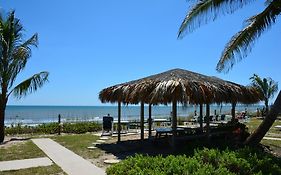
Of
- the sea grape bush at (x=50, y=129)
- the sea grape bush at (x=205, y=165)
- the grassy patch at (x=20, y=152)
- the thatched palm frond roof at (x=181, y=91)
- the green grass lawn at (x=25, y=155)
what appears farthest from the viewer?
the sea grape bush at (x=50, y=129)

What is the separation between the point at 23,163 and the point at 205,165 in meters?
5.55

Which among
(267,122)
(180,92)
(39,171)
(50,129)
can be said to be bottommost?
(39,171)

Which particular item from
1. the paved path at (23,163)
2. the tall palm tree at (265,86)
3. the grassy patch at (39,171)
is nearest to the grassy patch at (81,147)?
the paved path at (23,163)

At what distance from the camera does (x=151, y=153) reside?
35.7ft

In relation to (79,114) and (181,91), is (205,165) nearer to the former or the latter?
(181,91)

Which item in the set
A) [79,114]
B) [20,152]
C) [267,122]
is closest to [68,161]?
[20,152]

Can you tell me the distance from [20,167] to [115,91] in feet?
15.7

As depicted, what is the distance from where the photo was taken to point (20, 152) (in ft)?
36.1

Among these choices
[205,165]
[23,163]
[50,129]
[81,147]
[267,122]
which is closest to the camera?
[205,165]

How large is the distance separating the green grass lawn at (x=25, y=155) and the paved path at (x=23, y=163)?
39 cm

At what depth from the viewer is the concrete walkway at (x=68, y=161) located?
26.4 ft

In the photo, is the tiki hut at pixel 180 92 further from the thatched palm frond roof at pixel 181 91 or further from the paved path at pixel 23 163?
the paved path at pixel 23 163

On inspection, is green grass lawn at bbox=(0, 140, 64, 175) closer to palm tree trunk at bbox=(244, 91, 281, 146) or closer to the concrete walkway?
the concrete walkway

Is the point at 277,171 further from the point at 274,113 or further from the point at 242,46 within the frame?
the point at 242,46
